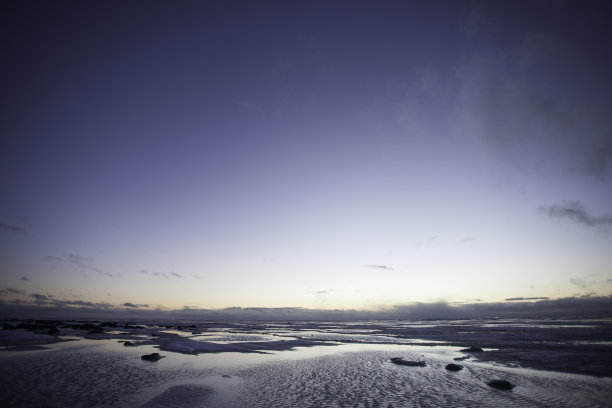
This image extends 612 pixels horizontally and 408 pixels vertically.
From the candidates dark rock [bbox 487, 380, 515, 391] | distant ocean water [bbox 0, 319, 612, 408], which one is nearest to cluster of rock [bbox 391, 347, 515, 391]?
dark rock [bbox 487, 380, 515, 391]

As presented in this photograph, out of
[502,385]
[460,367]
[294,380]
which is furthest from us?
[460,367]

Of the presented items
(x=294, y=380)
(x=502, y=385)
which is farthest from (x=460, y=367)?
(x=294, y=380)

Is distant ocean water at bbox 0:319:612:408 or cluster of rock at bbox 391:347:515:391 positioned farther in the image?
cluster of rock at bbox 391:347:515:391

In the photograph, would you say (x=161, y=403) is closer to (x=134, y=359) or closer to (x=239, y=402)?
(x=239, y=402)

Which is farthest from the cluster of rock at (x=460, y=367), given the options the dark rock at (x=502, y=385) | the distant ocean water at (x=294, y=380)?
the distant ocean water at (x=294, y=380)

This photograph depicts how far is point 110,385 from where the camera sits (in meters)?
13.5

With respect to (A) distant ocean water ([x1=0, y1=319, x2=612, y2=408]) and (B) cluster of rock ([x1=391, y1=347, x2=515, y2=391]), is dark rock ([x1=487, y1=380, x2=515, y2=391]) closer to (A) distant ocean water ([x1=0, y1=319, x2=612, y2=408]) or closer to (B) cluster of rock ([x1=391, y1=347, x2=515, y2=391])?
(B) cluster of rock ([x1=391, y1=347, x2=515, y2=391])

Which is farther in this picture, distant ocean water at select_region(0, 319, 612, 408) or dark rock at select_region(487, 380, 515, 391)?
dark rock at select_region(487, 380, 515, 391)

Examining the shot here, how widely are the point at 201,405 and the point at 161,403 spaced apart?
1509 mm

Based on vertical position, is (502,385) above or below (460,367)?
above

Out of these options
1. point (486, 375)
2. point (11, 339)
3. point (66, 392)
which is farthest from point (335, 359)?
point (11, 339)

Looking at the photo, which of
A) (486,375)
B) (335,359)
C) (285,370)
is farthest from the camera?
(335,359)

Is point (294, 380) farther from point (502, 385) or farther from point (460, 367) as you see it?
point (460, 367)

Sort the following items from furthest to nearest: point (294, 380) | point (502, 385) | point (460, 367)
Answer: point (460, 367) < point (294, 380) < point (502, 385)
